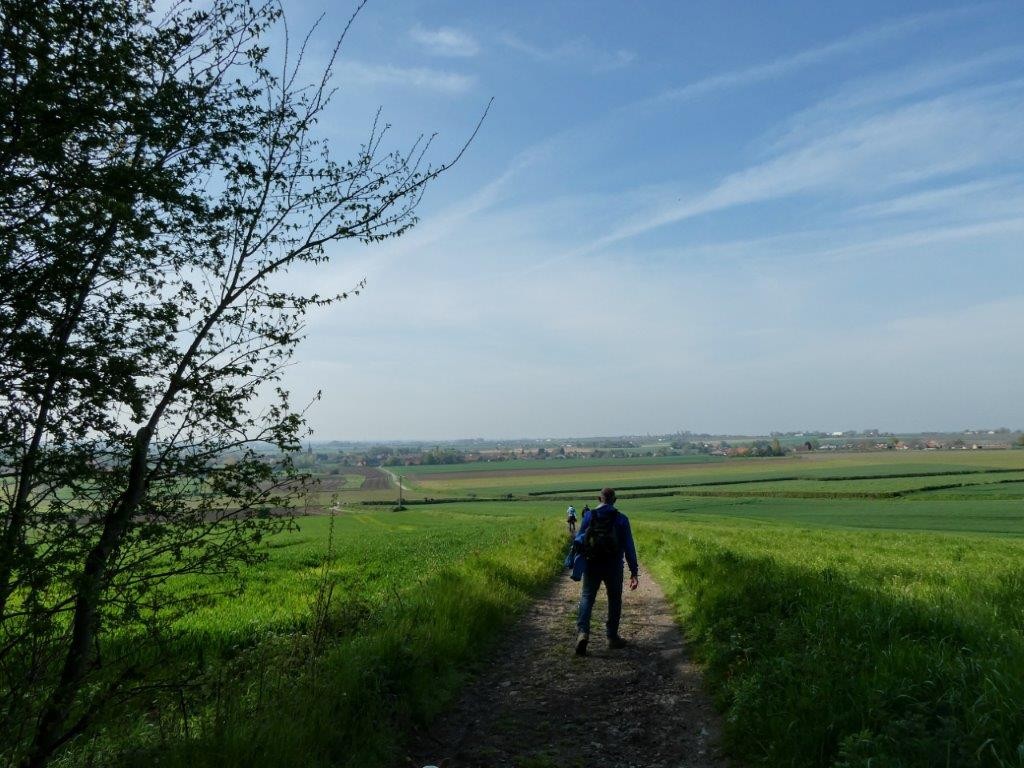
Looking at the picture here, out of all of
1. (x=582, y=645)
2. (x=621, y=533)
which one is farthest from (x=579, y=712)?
(x=621, y=533)

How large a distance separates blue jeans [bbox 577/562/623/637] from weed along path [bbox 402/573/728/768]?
35 centimetres

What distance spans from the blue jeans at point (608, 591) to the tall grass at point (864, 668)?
1025 millimetres

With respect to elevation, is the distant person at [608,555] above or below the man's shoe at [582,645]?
above

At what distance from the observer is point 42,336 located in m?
3.36

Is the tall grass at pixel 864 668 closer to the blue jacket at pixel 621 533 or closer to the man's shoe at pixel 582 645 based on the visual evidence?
Result: the blue jacket at pixel 621 533

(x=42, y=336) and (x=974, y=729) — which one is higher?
(x=42, y=336)

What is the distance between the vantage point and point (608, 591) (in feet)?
26.6

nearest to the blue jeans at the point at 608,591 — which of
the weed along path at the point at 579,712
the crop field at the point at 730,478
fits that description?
the weed along path at the point at 579,712

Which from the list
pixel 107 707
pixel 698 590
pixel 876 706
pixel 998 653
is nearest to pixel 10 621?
pixel 107 707

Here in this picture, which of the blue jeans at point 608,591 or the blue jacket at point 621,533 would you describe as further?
the blue jacket at point 621,533

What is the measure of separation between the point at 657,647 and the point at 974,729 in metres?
4.75

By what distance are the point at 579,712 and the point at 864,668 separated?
2531mm

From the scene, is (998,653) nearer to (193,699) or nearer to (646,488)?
(193,699)

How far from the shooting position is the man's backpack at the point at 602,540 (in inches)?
Answer: 324
